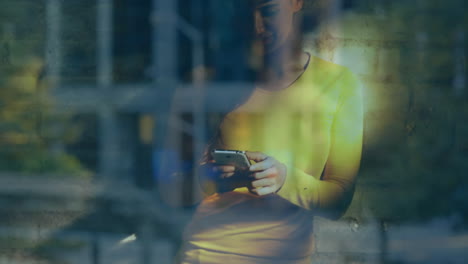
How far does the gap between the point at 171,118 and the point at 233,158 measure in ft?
2.18

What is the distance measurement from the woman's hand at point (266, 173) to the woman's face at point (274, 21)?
684 mm

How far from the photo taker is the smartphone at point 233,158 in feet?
11.8

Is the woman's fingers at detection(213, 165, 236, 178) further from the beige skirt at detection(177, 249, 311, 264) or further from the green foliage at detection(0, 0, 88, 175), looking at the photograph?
the green foliage at detection(0, 0, 88, 175)

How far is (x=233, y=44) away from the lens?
13.0ft

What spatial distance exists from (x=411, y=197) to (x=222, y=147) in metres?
1.35

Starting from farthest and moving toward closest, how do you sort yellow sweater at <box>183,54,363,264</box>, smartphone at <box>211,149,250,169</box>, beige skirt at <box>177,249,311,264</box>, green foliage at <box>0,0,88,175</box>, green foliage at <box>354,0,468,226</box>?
green foliage at <box>0,0,88,175</box> → green foliage at <box>354,0,468,226</box> → beige skirt at <box>177,249,311,264</box> → yellow sweater at <box>183,54,363,264</box> → smartphone at <box>211,149,250,169</box>

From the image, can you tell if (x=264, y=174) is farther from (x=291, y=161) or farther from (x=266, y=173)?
(x=291, y=161)

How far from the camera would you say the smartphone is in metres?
3.61

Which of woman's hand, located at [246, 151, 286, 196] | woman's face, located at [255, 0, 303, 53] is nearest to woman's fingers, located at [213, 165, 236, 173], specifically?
woman's hand, located at [246, 151, 286, 196]

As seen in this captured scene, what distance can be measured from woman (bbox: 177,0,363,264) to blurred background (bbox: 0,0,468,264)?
0.14 meters

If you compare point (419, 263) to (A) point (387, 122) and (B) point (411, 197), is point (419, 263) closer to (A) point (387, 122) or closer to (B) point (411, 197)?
(B) point (411, 197)

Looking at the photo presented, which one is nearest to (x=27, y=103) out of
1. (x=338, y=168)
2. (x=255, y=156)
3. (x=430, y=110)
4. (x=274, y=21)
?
(x=255, y=156)

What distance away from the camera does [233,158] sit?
11.9 feet

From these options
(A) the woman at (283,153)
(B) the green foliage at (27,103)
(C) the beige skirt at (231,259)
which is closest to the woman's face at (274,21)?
(A) the woman at (283,153)
